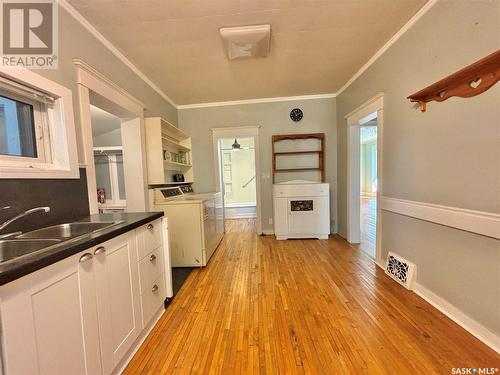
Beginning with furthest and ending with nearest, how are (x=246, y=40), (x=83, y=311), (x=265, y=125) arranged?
(x=265, y=125) < (x=246, y=40) < (x=83, y=311)

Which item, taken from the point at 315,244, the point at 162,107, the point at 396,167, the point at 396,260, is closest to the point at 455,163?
the point at 396,167

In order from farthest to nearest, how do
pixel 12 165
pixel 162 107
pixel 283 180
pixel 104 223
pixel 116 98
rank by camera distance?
pixel 283 180 < pixel 162 107 < pixel 116 98 < pixel 104 223 < pixel 12 165

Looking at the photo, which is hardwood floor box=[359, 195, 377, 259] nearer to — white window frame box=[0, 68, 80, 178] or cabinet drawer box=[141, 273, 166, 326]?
cabinet drawer box=[141, 273, 166, 326]

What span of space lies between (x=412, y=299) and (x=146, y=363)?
209cm

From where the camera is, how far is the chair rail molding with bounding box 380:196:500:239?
1279 millimetres

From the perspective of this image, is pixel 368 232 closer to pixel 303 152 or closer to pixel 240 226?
pixel 303 152

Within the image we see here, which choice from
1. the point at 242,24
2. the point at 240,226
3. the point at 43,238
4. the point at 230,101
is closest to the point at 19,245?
the point at 43,238

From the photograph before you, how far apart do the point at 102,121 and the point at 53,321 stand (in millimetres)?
3473

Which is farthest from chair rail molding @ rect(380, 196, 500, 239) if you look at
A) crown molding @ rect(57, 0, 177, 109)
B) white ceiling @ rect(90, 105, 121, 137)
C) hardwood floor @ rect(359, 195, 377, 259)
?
white ceiling @ rect(90, 105, 121, 137)

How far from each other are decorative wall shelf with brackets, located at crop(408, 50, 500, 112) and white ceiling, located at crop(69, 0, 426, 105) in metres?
0.79

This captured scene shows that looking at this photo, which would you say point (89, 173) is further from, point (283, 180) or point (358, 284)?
point (283, 180)

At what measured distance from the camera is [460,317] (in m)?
1.50

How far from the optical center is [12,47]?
4.11ft

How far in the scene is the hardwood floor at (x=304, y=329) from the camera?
4.03ft
